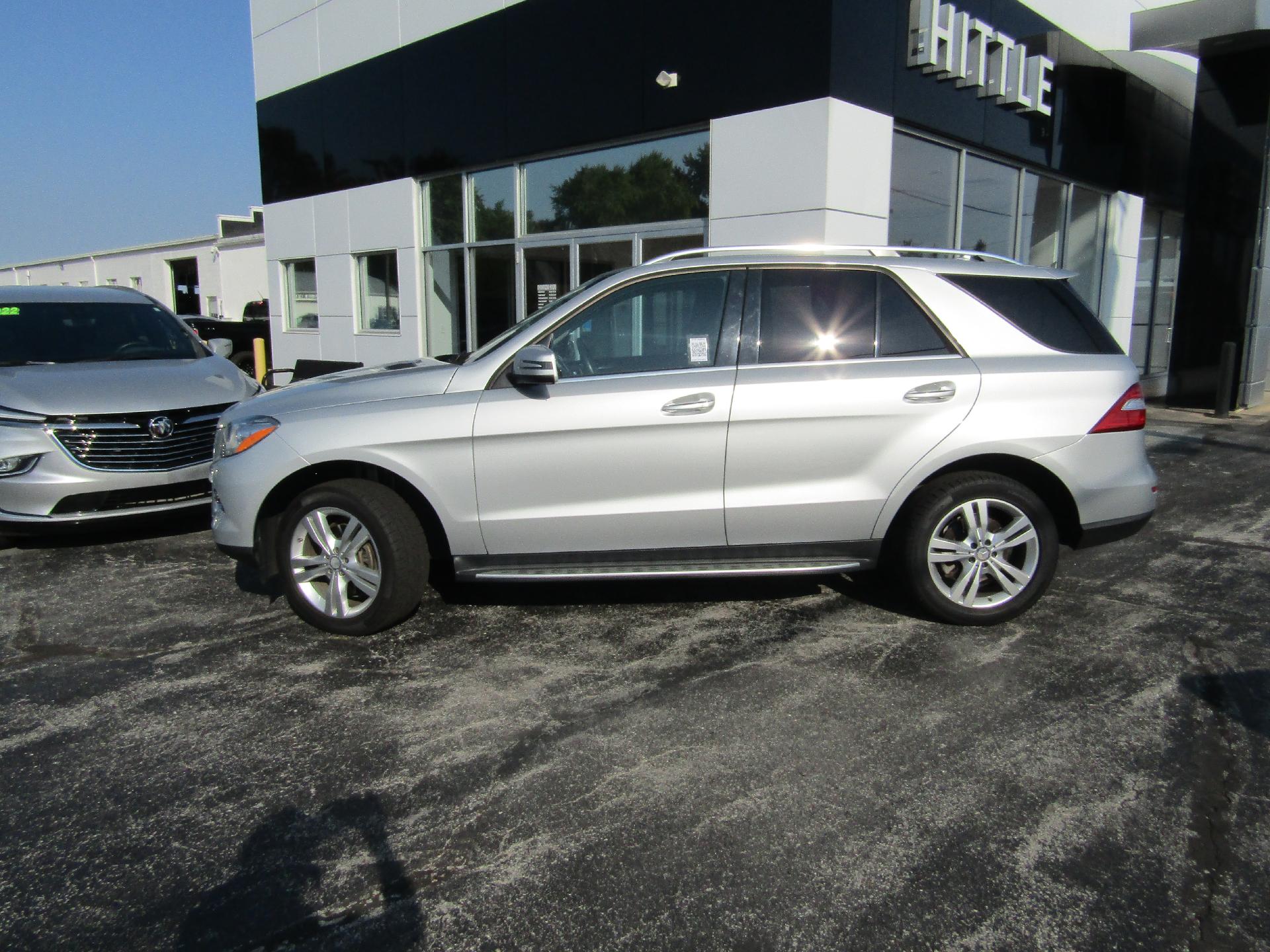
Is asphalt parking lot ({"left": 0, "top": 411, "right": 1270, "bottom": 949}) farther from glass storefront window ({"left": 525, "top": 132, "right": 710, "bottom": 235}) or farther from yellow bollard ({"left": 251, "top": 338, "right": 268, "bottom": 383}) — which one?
yellow bollard ({"left": 251, "top": 338, "right": 268, "bottom": 383})

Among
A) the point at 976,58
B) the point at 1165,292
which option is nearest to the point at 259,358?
the point at 976,58

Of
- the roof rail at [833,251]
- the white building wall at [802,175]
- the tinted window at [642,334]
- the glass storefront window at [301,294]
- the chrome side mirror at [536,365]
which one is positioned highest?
the white building wall at [802,175]

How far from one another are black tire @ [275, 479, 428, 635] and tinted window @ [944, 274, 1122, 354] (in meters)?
2.95

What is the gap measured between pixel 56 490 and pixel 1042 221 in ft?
39.5

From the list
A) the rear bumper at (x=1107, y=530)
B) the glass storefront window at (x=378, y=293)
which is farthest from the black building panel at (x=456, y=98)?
the rear bumper at (x=1107, y=530)

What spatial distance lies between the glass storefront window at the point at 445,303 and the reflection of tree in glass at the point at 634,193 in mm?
2007

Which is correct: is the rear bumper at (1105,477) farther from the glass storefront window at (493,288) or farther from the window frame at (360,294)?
the window frame at (360,294)

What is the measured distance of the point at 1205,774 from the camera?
3.10 metres

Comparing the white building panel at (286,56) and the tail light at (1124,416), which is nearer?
the tail light at (1124,416)

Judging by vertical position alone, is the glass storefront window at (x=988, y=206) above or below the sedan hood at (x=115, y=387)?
above

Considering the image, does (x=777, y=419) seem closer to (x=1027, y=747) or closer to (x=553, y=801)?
(x=1027, y=747)

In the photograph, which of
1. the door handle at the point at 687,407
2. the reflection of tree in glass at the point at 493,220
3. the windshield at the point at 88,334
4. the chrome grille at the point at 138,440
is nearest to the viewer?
the door handle at the point at 687,407

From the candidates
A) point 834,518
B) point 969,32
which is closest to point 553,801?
point 834,518

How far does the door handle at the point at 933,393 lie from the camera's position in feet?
14.0
